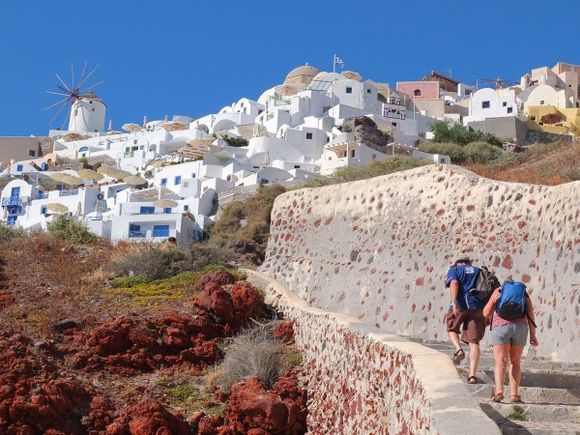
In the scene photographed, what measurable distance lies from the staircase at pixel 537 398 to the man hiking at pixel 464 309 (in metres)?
0.28

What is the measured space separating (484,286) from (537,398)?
63.1 inches

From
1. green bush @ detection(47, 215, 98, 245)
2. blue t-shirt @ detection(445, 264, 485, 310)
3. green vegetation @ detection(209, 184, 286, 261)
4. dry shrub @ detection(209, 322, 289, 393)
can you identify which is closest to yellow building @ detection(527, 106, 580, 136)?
green vegetation @ detection(209, 184, 286, 261)

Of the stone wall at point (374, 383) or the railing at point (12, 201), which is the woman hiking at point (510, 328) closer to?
the stone wall at point (374, 383)

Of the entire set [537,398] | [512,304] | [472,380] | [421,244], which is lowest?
→ [537,398]

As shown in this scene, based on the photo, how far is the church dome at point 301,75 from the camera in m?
94.3

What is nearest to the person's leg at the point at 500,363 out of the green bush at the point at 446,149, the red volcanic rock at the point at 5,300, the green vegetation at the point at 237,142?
the red volcanic rock at the point at 5,300

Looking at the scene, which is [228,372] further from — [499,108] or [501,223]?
[499,108]

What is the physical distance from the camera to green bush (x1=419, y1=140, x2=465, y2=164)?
66556 millimetres

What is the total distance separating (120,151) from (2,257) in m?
64.2

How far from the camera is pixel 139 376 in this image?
13.9 m

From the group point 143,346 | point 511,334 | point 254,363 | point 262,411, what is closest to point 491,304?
point 511,334

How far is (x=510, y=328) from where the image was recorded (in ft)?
30.2

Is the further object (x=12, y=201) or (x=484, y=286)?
(x=12, y=201)

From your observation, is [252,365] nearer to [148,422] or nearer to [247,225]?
[148,422]
